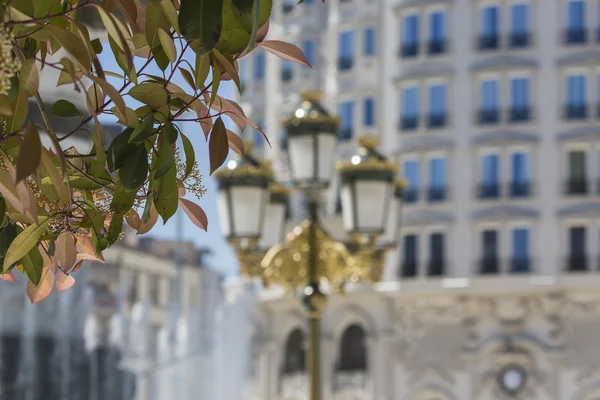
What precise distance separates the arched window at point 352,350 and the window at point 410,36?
8.32 metres

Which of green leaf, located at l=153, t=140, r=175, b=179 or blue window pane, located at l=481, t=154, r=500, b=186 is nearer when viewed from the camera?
green leaf, located at l=153, t=140, r=175, b=179

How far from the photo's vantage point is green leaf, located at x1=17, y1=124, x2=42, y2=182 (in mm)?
2000

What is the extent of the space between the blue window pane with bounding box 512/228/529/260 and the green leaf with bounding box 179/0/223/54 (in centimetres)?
3761

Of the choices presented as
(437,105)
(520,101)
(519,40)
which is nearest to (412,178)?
(437,105)

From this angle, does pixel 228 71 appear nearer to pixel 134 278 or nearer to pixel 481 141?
pixel 134 278

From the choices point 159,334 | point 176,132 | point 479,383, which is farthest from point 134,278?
point 176,132

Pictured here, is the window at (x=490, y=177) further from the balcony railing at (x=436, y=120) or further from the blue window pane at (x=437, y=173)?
the balcony railing at (x=436, y=120)

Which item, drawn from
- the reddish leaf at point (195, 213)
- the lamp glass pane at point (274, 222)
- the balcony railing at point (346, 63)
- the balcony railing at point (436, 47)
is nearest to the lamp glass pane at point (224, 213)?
the lamp glass pane at point (274, 222)

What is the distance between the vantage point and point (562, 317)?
39250 mm

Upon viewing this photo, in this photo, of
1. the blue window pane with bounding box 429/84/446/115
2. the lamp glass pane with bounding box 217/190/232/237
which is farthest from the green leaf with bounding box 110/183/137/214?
the blue window pane with bounding box 429/84/446/115

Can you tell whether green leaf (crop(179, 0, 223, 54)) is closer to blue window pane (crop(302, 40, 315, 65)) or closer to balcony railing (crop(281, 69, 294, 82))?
blue window pane (crop(302, 40, 315, 65))

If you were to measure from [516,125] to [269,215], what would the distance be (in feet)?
93.5

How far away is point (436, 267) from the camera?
40.0 metres

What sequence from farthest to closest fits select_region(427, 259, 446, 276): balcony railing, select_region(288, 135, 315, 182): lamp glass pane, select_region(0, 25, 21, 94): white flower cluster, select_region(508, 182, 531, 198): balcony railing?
select_region(427, 259, 446, 276): balcony railing
select_region(508, 182, 531, 198): balcony railing
select_region(288, 135, 315, 182): lamp glass pane
select_region(0, 25, 21, 94): white flower cluster
